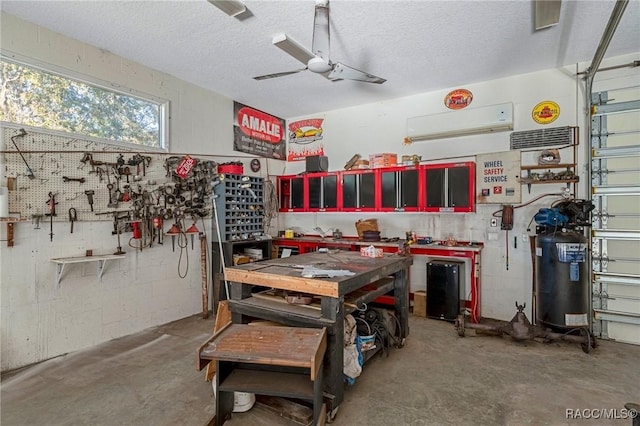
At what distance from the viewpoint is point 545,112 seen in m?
3.93

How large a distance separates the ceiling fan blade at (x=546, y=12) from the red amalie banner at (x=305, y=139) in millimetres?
3466

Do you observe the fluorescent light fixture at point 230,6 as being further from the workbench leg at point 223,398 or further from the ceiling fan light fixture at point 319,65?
the workbench leg at point 223,398

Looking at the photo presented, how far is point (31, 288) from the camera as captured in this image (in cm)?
294

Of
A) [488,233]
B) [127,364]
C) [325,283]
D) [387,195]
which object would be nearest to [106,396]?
[127,364]

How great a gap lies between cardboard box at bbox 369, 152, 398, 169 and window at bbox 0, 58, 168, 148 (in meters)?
2.89

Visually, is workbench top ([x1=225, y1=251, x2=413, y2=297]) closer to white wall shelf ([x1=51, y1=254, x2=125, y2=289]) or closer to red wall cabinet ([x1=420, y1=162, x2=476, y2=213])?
red wall cabinet ([x1=420, y1=162, x2=476, y2=213])

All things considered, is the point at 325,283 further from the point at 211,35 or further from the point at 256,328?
the point at 211,35

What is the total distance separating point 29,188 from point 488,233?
5.05 meters

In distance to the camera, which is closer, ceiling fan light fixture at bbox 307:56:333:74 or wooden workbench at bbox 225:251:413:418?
wooden workbench at bbox 225:251:413:418

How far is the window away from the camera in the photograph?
289 cm

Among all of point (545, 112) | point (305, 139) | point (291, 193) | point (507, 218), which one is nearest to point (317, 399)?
point (507, 218)

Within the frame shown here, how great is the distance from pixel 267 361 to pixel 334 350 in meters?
0.54

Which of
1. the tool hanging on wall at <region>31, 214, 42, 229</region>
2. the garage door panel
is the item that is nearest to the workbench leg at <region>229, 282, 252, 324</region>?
the tool hanging on wall at <region>31, 214, 42, 229</region>

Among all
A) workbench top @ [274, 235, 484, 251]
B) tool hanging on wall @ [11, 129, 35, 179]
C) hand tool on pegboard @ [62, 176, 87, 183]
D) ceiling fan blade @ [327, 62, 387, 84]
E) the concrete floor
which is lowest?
the concrete floor
